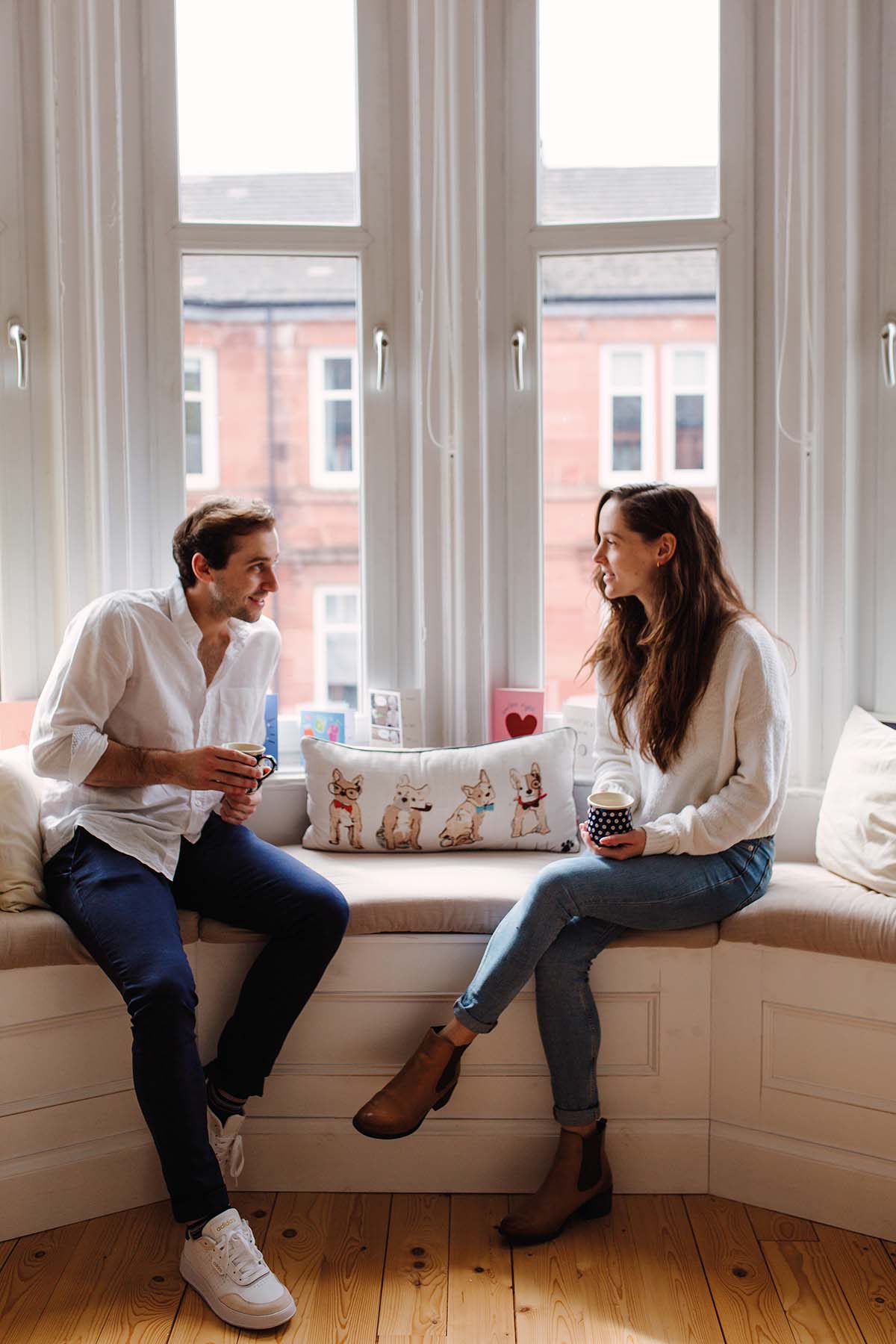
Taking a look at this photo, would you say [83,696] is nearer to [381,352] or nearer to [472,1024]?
[472,1024]

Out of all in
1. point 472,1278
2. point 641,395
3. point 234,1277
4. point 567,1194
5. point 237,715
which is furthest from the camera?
point 641,395

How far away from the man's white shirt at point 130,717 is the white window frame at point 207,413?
2.11ft

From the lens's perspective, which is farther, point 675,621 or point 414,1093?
point 675,621

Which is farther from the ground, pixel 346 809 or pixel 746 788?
pixel 746 788

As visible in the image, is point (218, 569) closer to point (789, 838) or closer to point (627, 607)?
point (627, 607)

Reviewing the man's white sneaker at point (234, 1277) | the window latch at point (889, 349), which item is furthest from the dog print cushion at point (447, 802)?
the window latch at point (889, 349)

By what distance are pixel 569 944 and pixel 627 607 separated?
0.71 meters

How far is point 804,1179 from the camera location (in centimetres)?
205

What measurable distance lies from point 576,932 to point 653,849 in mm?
209

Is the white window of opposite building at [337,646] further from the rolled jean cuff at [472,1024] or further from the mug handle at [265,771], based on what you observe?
the rolled jean cuff at [472,1024]

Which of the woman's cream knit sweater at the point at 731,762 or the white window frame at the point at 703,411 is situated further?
the white window frame at the point at 703,411

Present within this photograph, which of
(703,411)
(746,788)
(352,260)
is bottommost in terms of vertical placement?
(746,788)

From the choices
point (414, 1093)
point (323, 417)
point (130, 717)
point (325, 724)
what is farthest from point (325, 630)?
point (414, 1093)

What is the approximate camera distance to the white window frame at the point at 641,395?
110 inches
